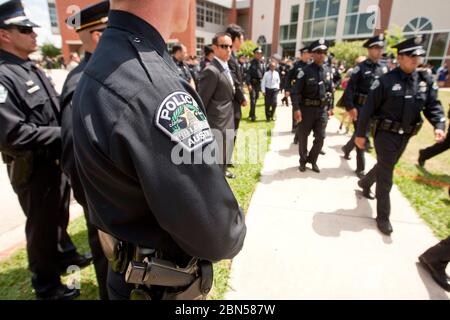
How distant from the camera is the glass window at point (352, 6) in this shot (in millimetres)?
20625

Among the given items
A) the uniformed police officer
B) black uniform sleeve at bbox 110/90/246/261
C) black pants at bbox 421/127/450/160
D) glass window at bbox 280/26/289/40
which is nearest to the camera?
black uniform sleeve at bbox 110/90/246/261

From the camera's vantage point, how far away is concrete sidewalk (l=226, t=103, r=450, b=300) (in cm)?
226

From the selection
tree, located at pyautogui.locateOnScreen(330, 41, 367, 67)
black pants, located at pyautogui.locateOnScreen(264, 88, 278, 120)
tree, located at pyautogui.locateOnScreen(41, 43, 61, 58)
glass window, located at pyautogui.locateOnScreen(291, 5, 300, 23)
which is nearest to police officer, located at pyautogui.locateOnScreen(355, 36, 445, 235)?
black pants, located at pyautogui.locateOnScreen(264, 88, 278, 120)

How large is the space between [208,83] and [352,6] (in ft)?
76.6

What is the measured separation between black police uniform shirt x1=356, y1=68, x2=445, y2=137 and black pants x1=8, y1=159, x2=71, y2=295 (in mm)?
3320

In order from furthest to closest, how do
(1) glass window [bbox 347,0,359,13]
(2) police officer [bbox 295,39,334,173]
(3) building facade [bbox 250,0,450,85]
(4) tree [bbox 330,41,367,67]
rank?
(1) glass window [bbox 347,0,359,13] < (4) tree [bbox 330,41,367,67] < (3) building facade [bbox 250,0,450,85] < (2) police officer [bbox 295,39,334,173]

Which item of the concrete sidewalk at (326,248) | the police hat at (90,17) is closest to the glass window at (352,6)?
the concrete sidewalk at (326,248)

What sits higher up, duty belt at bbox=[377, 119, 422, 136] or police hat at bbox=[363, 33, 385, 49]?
police hat at bbox=[363, 33, 385, 49]

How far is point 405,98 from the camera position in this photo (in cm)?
285

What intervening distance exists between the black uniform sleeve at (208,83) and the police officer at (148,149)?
8.56ft

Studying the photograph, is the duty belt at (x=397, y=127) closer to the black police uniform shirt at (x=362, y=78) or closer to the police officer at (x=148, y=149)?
the black police uniform shirt at (x=362, y=78)

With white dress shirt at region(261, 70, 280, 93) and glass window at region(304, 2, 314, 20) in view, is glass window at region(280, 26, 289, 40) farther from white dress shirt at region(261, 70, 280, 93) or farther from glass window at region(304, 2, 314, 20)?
white dress shirt at region(261, 70, 280, 93)

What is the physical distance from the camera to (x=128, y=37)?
83 cm
